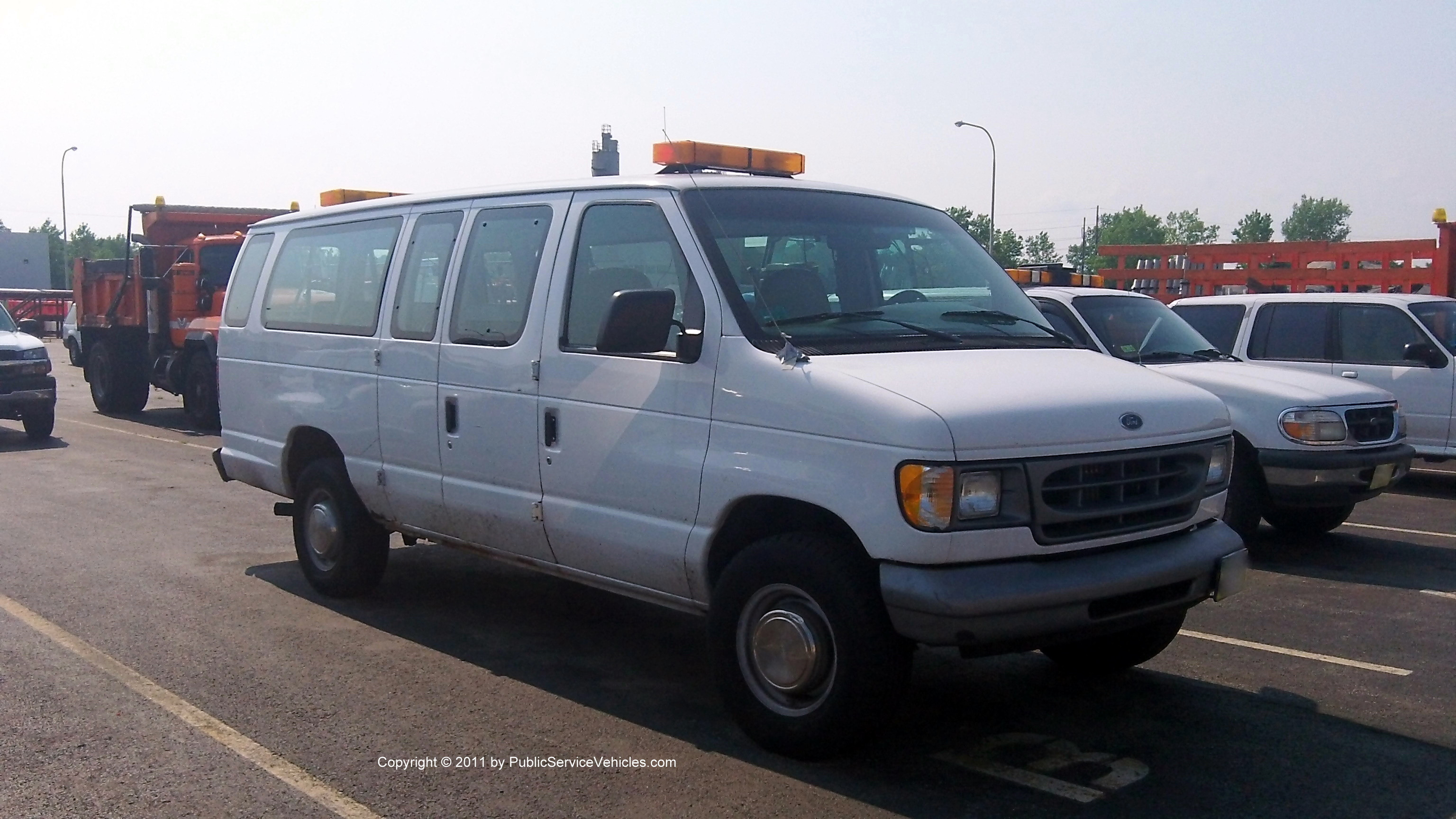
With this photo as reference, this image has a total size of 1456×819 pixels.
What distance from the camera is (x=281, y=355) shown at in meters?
7.36

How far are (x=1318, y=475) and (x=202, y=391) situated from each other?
46.3ft

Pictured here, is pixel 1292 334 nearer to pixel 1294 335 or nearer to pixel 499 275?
pixel 1294 335

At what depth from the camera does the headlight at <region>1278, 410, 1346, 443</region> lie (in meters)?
8.24

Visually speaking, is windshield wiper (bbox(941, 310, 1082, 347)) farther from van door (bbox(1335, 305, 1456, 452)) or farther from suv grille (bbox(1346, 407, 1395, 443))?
van door (bbox(1335, 305, 1456, 452))

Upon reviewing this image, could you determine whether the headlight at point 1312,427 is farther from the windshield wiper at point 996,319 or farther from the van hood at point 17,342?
the van hood at point 17,342

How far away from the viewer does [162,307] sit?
59.9ft

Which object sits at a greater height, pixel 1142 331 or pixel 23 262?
pixel 23 262

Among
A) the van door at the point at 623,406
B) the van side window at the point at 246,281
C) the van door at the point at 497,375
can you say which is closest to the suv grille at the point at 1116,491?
the van door at the point at 623,406

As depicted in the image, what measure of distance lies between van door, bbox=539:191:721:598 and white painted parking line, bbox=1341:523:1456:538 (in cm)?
651

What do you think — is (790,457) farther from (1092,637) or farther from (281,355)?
(281,355)

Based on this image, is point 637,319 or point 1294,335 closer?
point 637,319

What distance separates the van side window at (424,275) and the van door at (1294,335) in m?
Answer: 7.77

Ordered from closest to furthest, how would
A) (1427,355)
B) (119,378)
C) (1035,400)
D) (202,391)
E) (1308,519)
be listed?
1. (1035,400)
2. (1308,519)
3. (1427,355)
4. (202,391)
5. (119,378)

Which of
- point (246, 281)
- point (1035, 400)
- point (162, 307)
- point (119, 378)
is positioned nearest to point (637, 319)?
point (1035, 400)
